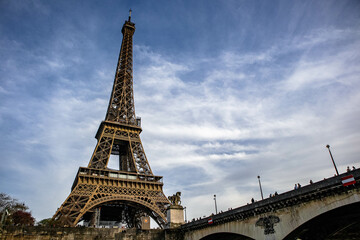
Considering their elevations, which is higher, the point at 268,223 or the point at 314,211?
the point at 314,211

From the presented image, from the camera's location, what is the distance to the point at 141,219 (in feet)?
163

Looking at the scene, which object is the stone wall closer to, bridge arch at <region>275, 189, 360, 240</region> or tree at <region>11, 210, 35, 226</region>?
bridge arch at <region>275, 189, 360, 240</region>

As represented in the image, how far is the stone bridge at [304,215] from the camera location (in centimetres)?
1526

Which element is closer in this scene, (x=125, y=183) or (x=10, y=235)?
(x=10, y=235)

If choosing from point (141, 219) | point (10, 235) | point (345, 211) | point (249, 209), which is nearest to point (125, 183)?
point (141, 219)

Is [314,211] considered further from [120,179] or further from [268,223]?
[120,179]

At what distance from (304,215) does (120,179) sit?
113ft

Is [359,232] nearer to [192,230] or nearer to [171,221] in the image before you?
[192,230]

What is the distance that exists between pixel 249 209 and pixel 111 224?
143ft

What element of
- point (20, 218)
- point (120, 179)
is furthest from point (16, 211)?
point (120, 179)

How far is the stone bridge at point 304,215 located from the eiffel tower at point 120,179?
21.5 m

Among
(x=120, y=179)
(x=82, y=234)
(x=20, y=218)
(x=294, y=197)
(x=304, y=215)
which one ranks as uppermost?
(x=120, y=179)

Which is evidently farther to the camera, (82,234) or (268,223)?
(82,234)

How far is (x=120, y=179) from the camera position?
1777 inches
